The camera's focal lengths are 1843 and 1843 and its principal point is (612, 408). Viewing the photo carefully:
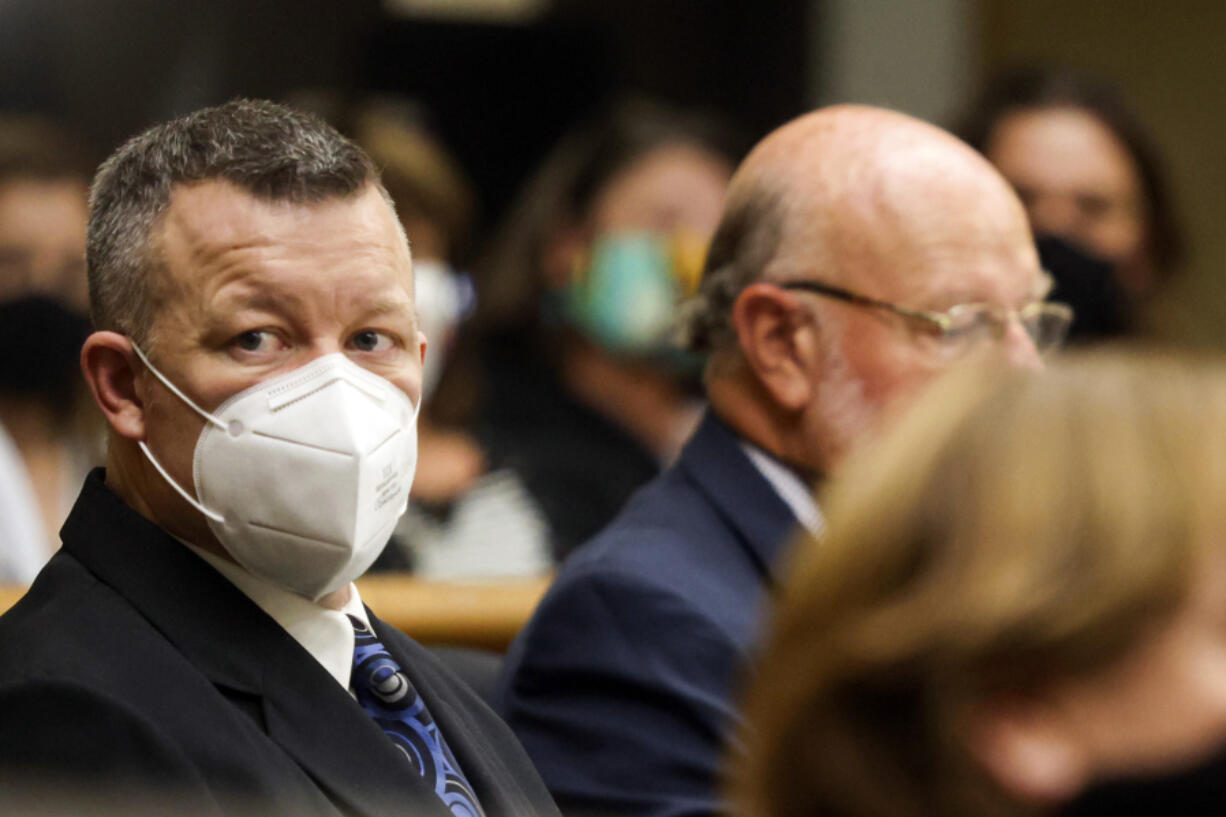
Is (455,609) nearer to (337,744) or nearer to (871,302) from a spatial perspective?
(871,302)

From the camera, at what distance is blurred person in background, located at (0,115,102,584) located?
389 centimetres

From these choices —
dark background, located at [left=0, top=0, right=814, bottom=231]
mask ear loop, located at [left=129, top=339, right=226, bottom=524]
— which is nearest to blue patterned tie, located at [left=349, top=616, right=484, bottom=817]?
mask ear loop, located at [left=129, top=339, right=226, bottom=524]

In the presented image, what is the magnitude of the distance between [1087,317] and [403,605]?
1.57 m

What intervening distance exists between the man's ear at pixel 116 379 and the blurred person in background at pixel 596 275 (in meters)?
2.31

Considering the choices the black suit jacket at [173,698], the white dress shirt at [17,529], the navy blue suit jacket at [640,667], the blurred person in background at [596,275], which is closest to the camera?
the black suit jacket at [173,698]

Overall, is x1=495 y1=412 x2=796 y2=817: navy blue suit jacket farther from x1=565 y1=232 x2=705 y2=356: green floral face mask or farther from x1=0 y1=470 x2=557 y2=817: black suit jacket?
x1=565 y1=232 x2=705 y2=356: green floral face mask

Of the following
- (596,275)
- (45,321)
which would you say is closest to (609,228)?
(596,275)

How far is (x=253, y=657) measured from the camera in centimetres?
187

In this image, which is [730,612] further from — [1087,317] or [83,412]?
[83,412]

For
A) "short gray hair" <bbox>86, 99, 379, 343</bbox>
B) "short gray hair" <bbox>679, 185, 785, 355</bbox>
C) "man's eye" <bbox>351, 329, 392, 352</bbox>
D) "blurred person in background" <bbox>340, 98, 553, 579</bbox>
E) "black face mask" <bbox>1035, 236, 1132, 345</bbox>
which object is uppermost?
"short gray hair" <bbox>86, 99, 379, 343</bbox>

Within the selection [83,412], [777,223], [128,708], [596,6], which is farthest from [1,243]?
[596,6]

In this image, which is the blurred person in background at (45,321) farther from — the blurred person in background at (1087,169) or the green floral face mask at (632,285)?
the blurred person in background at (1087,169)

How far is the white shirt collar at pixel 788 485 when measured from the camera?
103 inches

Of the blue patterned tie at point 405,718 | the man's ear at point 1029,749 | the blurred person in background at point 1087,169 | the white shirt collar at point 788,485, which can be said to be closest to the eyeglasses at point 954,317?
the white shirt collar at point 788,485
